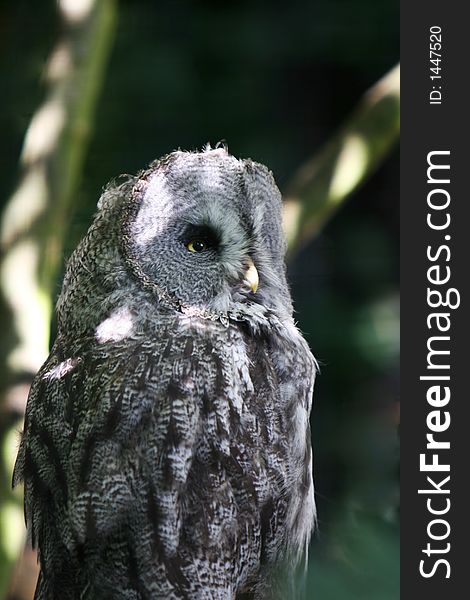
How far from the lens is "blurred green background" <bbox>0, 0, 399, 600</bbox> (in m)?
1.62

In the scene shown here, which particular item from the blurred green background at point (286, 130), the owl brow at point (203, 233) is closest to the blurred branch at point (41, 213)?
the blurred green background at point (286, 130)

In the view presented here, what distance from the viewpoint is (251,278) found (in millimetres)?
1285

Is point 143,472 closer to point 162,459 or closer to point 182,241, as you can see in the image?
point 162,459

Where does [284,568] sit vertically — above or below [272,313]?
below

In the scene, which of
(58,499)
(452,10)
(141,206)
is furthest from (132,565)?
(452,10)

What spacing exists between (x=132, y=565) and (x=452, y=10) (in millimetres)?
920

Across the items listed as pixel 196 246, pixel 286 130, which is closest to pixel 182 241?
pixel 196 246

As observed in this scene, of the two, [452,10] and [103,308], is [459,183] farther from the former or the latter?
[103,308]

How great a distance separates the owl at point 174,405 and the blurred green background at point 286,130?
0.55ft

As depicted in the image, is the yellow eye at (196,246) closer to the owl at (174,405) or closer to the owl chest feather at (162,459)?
the owl at (174,405)

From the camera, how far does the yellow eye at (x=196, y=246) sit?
4.18 ft

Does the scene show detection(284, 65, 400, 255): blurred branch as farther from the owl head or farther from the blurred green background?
the owl head

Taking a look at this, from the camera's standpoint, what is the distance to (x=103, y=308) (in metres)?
1.26

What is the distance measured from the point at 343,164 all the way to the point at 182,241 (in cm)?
55
